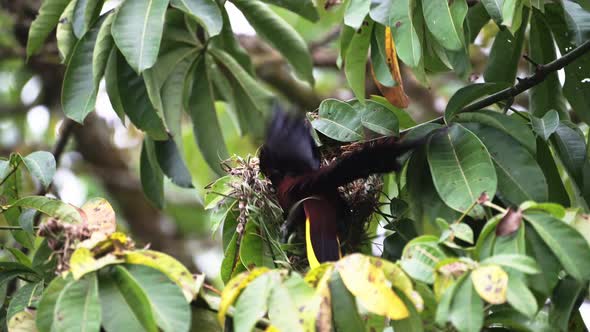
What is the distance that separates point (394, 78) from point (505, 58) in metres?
0.33

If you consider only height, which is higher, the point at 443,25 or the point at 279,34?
the point at 443,25

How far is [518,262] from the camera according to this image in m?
1.16

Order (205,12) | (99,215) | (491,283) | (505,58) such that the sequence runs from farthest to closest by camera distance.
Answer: (505,58) → (205,12) → (99,215) → (491,283)

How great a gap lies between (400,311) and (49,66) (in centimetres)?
256

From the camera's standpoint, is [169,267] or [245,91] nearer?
[169,267]

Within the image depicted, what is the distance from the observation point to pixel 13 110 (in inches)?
156

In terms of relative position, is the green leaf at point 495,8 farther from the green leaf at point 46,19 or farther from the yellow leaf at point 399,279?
the green leaf at point 46,19

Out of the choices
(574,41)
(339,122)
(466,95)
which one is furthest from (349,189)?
(574,41)

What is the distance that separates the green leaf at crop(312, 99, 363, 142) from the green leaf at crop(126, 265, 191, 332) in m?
0.56

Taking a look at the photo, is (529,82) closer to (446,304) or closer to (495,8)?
(495,8)

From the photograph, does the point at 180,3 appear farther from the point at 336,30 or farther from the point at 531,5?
the point at 336,30

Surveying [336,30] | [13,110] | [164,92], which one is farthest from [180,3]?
[13,110]

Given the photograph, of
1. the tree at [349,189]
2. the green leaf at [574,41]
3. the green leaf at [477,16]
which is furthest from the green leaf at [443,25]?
the green leaf at [477,16]

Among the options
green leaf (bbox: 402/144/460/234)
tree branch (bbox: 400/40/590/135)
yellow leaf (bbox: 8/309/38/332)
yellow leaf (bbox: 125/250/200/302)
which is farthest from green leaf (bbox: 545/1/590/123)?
yellow leaf (bbox: 8/309/38/332)
